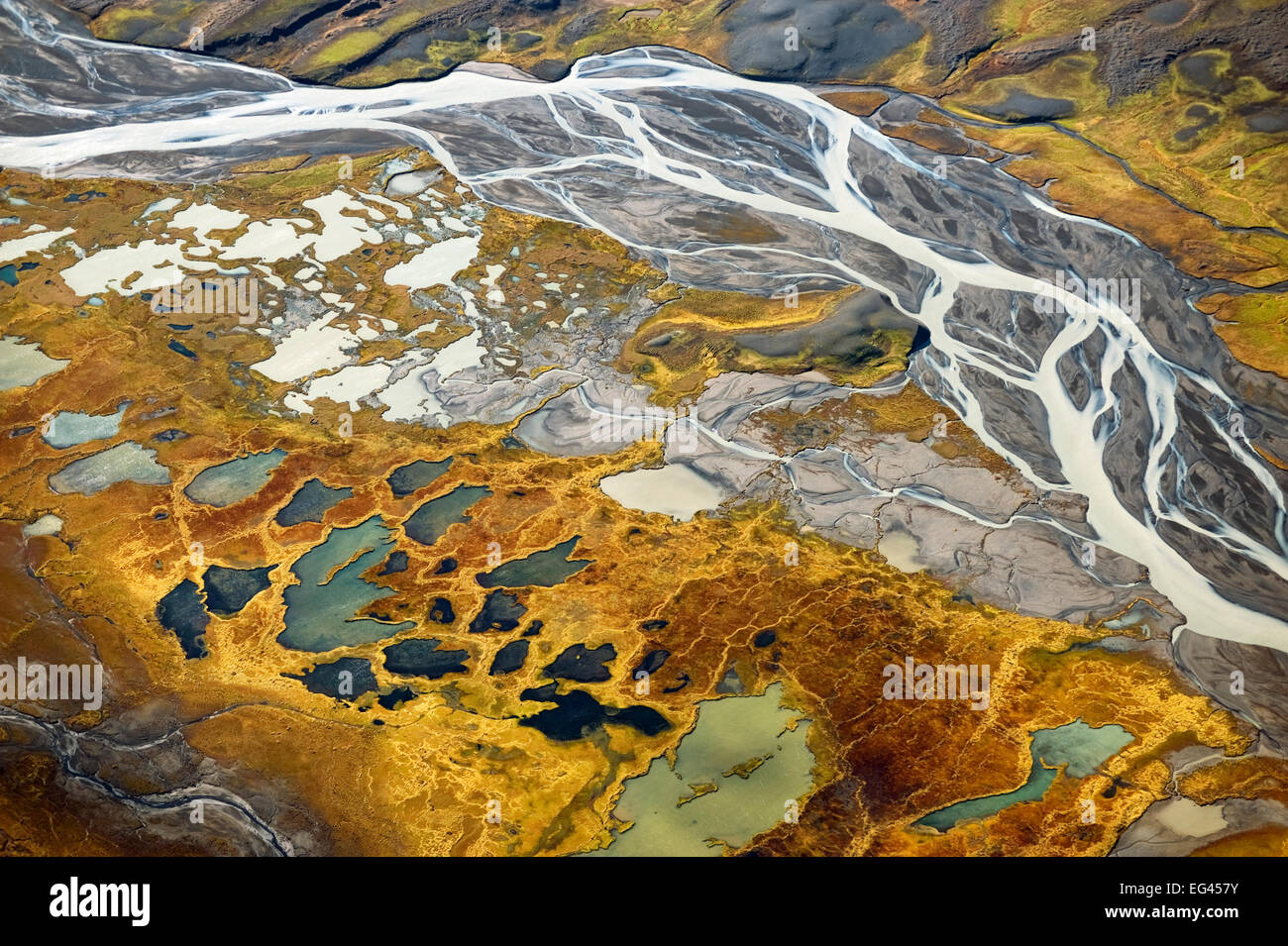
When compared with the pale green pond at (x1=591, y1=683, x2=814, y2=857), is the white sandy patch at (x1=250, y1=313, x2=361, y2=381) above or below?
above

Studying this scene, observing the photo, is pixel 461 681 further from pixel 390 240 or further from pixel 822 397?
pixel 390 240

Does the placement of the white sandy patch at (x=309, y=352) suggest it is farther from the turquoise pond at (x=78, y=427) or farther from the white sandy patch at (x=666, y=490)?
the white sandy patch at (x=666, y=490)

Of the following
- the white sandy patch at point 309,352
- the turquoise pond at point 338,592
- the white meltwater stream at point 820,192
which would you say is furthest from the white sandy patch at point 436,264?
the turquoise pond at point 338,592

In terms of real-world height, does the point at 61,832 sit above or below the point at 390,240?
below

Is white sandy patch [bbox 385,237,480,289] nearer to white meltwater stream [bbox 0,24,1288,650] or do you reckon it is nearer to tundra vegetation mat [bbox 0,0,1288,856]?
tundra vegetation mat [bbox 0,0,1288,856]

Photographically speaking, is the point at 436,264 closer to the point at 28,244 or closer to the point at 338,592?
the point at 28,244

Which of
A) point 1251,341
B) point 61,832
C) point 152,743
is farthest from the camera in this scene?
point 1251,341

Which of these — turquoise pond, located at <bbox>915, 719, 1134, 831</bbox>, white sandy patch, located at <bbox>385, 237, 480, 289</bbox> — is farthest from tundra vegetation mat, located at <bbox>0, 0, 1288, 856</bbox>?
white sandy patch, located at <bbox>385, 237, 480, 289</bbox>

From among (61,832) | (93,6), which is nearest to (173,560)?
(61,832)
